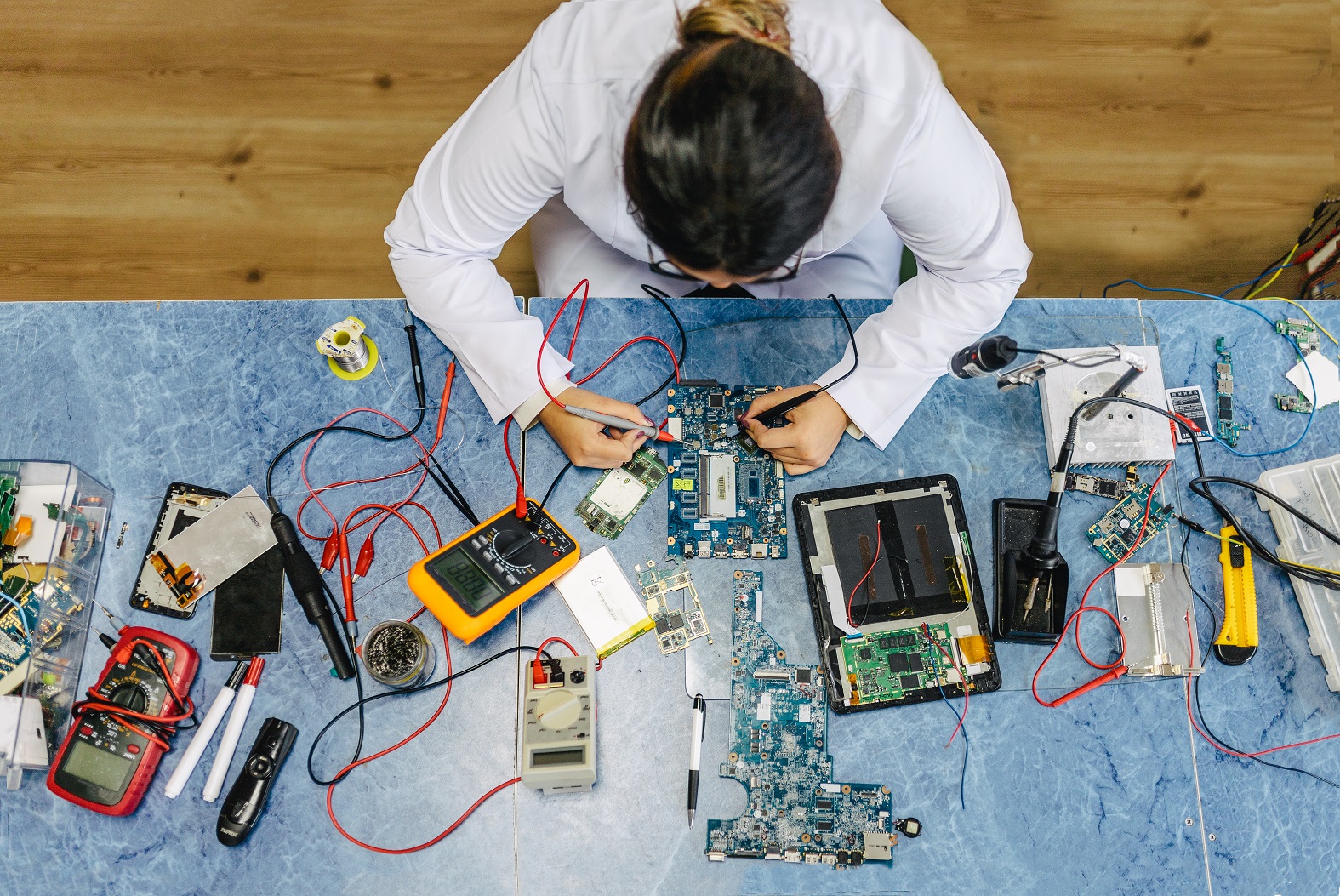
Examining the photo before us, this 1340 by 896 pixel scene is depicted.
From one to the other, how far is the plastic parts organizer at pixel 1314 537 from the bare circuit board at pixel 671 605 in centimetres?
103

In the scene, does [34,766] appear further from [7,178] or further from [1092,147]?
[1092,147]

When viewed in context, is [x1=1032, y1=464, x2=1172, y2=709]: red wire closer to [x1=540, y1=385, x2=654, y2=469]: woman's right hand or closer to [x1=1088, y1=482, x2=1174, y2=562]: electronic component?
[x1=1088, y1=482, x2=1174, y2=562]: electronic component

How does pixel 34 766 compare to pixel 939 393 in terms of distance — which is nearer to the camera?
pixel 34 766

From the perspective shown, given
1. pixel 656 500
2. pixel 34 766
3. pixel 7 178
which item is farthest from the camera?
pixel 7 178

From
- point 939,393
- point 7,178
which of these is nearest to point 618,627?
point 939,393

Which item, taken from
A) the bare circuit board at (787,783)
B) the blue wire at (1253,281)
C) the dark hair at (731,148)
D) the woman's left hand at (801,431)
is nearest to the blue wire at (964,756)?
the bare circuit board at (787,783)

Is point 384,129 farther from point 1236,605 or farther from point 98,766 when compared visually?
point 1236,605

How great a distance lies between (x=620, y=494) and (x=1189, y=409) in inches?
41.3

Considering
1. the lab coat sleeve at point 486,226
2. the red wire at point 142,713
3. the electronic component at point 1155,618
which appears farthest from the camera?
the electronic component at point 1155,618

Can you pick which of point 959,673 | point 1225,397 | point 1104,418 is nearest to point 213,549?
point 959,673

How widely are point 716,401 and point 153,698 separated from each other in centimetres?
104

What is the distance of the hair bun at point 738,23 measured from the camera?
0.92 m

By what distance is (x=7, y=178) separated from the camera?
2234 mm

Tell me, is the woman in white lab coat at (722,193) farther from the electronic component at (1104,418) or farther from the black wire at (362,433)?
the electronic component at (1104,418)
